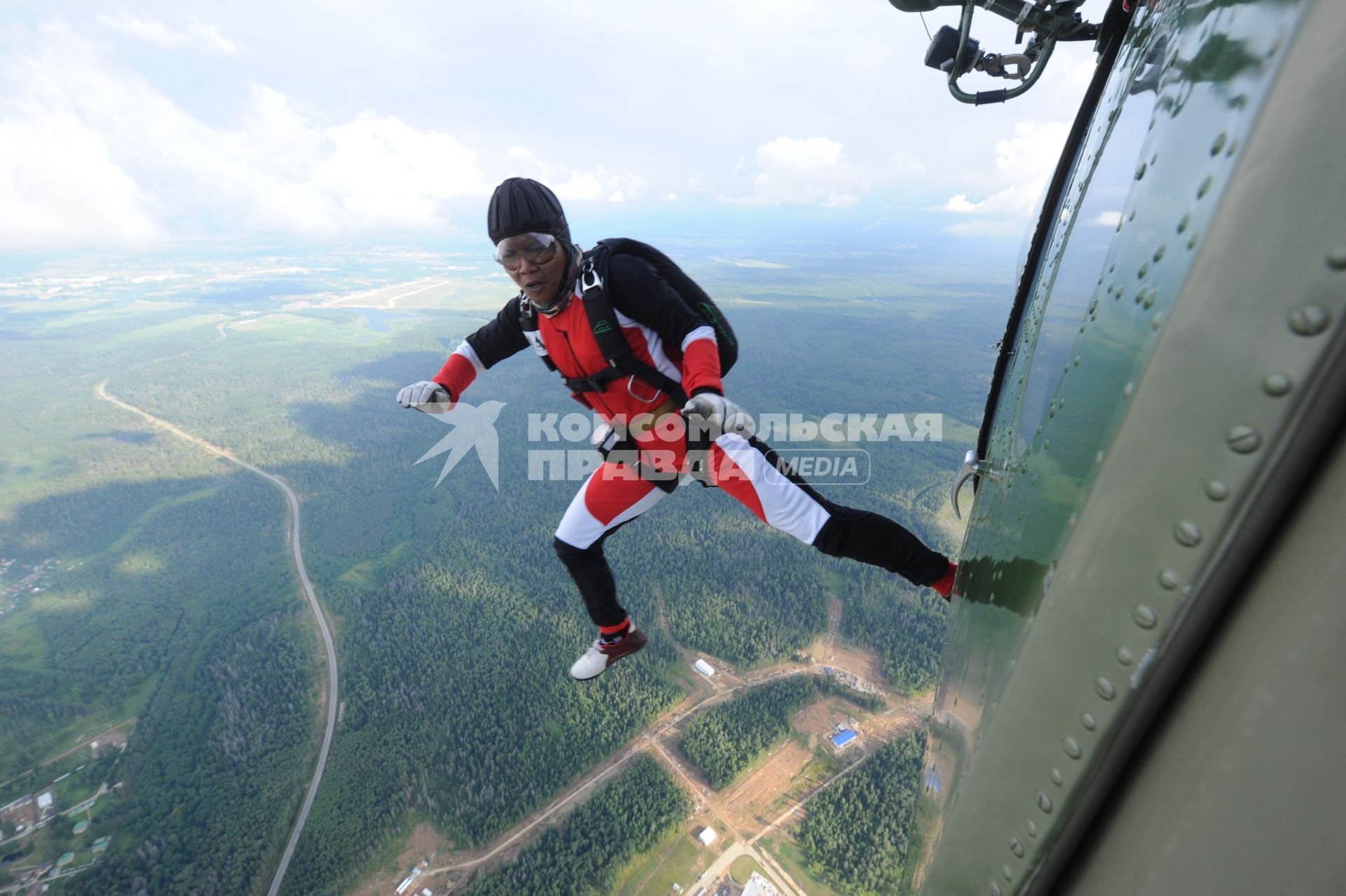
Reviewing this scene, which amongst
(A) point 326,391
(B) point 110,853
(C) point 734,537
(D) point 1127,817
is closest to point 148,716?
(B) point 110,853

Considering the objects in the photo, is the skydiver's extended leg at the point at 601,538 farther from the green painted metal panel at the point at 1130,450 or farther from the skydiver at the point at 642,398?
the green painted metal panel at the point at 1130,450

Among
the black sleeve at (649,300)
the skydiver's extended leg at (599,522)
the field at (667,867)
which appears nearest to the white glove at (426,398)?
the skydiver's extended leg at (599,522)

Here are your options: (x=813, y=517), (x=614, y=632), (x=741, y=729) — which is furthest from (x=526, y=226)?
(x=741, y=729)

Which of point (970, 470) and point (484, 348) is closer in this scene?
point (970, 470)

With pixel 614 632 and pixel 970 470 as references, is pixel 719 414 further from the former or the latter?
pixel 614 632

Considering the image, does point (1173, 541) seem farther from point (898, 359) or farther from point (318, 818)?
point (898, 359)
